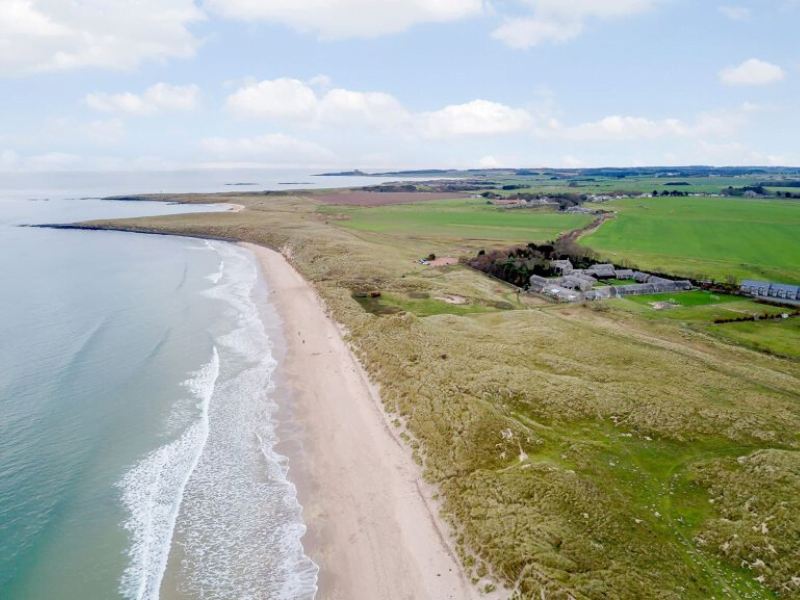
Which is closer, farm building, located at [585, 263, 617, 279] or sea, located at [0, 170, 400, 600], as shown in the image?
sea, located at [0, 170, 400, 600]

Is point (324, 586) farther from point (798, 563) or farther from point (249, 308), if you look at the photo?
point (249, 308)

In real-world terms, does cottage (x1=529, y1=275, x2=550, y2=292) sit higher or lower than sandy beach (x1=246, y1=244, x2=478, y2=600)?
higher

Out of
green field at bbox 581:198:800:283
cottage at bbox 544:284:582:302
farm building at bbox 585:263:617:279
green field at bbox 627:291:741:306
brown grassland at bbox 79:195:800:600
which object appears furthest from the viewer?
green field at bbox 581:198:800:283

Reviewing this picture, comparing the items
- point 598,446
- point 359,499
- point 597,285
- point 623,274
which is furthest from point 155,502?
point 623,274

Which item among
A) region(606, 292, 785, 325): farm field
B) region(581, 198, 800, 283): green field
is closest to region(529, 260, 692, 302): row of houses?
region(606, 292, 785, 325): farm field

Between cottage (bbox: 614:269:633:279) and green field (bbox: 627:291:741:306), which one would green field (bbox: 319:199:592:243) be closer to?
cottage (bbox: 614:269:633:279)

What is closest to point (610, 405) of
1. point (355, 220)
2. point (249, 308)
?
point (249, 308)
